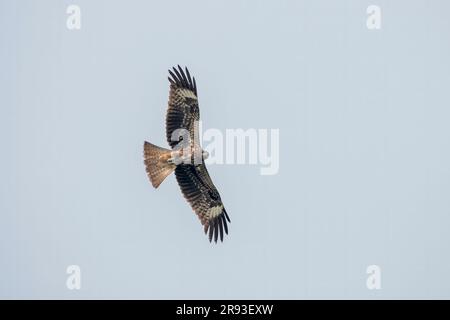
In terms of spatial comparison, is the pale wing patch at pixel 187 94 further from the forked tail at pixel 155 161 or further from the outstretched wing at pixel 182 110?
the forked tail at pixel 155 161

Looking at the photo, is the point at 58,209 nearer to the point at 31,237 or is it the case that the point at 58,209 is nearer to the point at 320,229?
the point at 31,237

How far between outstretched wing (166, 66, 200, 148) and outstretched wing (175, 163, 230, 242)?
677 mm

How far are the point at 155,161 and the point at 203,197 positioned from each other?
1.27 meters

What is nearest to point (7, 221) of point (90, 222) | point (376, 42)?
point (90, 222)

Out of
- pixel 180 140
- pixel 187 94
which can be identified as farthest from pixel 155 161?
pixel 187 94

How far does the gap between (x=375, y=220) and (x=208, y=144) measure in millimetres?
4847

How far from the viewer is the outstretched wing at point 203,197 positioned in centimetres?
1736

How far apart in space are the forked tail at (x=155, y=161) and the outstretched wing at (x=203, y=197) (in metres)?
0.45

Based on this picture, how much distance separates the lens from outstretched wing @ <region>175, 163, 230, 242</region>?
17359 mm

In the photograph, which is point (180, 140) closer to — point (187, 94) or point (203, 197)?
point (187, 94)

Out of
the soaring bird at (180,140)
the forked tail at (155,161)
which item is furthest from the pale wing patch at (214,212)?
the forked tail at (155,161)

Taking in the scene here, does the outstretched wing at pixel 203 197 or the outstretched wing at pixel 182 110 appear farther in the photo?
the outstretched wing at pixel 203 197

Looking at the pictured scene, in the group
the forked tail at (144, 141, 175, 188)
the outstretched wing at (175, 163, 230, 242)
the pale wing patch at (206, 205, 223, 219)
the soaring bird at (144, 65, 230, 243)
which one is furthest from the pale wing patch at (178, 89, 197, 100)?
the pale wing patch at (206, 205, 223, 219)

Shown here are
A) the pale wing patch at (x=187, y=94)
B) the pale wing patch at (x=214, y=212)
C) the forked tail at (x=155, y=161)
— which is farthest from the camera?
the pale wing patch at (x=214, y=212)
